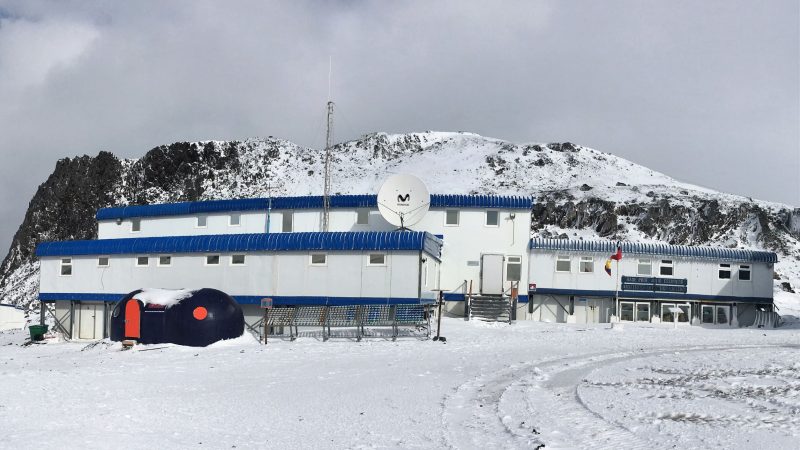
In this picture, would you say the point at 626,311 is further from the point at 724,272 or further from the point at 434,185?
the point at 434,185

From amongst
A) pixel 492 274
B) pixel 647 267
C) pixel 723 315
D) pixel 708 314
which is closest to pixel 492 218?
pixel 492 274

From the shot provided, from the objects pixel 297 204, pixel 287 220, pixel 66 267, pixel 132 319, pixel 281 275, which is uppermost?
pixel 297 204

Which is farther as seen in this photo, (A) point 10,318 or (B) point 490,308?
(A) point 10,318

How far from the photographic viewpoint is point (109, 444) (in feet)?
35.0

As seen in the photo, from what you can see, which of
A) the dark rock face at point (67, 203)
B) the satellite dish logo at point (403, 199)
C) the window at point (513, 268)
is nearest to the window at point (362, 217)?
the satellite dish logo at point (403, 199)

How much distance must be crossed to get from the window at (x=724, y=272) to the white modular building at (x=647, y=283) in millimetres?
58

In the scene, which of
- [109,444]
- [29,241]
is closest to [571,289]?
[109,444]

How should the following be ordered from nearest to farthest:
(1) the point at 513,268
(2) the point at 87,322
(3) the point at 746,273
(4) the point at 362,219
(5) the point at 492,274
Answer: (2) the point at 87,322
(5) the point at 492,274
(1) the point at 513,268
(3) the point at 746,273
(4) the point at 362,219

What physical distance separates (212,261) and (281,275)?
408cm

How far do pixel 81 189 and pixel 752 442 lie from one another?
13030cm

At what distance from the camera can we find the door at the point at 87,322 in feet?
131

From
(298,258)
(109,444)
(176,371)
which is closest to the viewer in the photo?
(109,444)

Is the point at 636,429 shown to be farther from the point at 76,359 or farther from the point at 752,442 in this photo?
the point at 76,359

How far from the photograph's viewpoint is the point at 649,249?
138 ft
